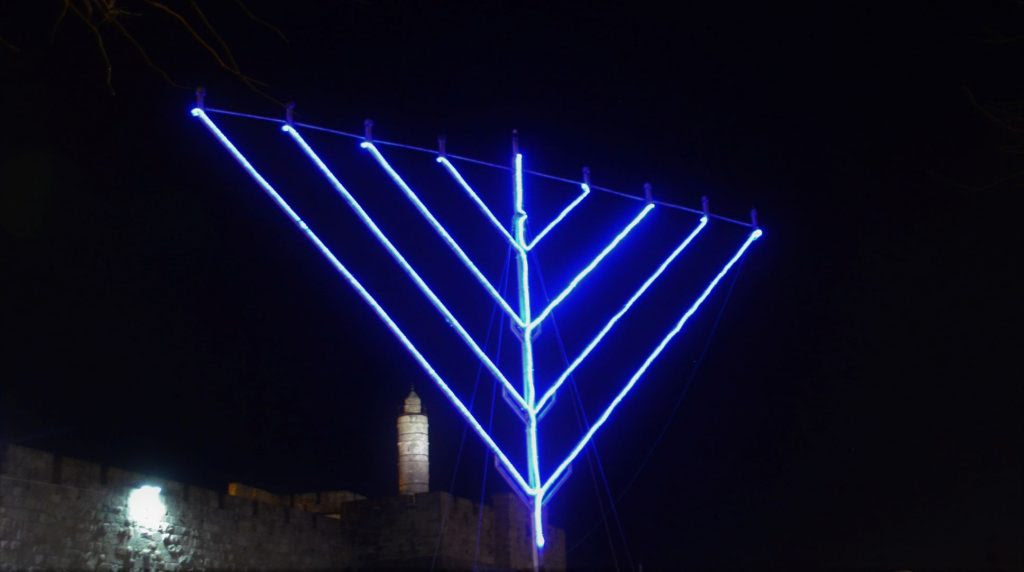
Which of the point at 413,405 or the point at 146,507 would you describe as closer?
the point at 146,507

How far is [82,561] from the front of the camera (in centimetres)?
765

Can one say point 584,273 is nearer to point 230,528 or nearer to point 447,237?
point 447,237

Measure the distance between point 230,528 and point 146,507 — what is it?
37.6 inches

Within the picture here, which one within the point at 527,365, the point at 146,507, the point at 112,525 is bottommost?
the point at 112,525

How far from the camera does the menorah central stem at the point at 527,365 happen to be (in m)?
5.78

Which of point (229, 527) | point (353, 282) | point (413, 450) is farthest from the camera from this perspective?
point (413, 450)

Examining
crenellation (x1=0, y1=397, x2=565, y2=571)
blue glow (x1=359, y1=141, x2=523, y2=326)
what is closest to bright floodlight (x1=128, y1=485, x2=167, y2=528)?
crenellation (x1=0, y1=397, x2=565, y2=571)

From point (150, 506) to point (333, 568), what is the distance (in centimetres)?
263

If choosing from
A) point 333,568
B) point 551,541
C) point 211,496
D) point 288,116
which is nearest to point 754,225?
point 288,116

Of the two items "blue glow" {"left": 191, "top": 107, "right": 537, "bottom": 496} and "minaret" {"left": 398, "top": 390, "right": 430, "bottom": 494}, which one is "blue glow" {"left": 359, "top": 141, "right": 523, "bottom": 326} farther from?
"minaret" {"left": 398, "top": 390, "right": 430, "bottom": 494}

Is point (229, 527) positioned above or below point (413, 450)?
below

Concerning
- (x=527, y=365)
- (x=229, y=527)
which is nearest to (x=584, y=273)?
(x=527, y=365)

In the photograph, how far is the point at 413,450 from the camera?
40.6ft

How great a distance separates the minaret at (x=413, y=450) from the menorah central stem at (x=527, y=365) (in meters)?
6.12
